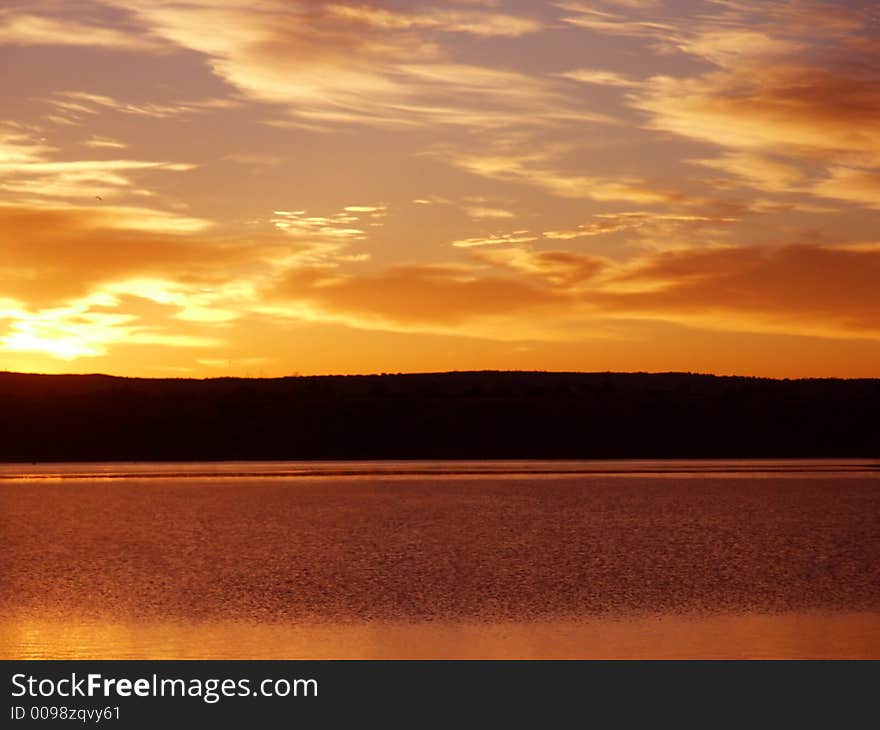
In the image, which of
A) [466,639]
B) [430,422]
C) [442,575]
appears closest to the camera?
[466,639]

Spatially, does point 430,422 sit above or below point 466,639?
above

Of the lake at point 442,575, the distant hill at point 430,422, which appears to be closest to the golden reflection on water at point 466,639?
the lake at point 442,575

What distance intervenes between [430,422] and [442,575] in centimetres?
7568

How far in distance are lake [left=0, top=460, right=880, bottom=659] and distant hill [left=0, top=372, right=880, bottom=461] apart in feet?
156

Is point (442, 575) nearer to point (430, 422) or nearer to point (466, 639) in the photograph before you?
point (466, 639)

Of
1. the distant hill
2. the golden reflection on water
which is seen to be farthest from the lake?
the distant hill

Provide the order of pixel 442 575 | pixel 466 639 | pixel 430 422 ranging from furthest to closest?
pixel 430 422 → pixel 442 575 → pixel 466 639

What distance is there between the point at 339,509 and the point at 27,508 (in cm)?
790

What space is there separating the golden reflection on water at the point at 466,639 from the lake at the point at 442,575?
0.04 meters

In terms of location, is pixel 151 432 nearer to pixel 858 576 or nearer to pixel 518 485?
pixel 518 485

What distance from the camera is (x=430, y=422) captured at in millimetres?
96625

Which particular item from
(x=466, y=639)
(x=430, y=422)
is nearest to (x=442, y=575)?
(x=466, y=639)
